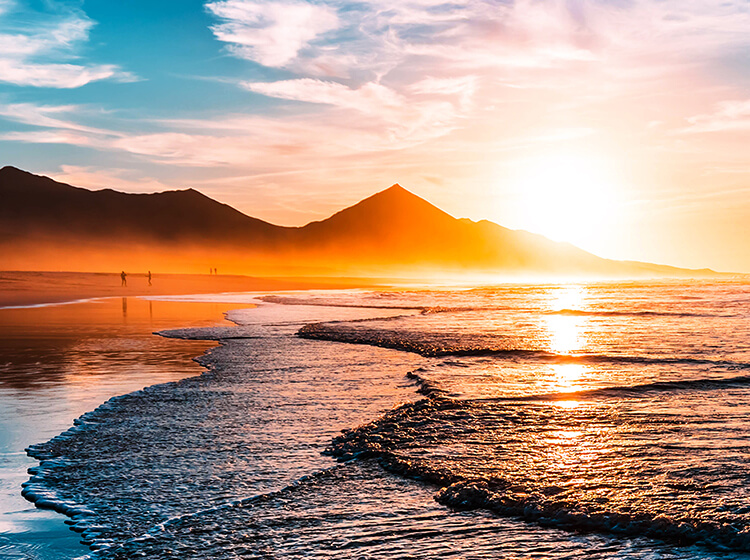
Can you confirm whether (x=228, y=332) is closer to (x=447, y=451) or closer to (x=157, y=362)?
(x=157, y=362)

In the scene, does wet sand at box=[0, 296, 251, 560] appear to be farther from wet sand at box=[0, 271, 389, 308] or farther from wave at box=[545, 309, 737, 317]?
wet sand at box=[0, 271, 389, 308]

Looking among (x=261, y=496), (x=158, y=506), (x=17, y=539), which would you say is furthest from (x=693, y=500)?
(x=17, y=539)

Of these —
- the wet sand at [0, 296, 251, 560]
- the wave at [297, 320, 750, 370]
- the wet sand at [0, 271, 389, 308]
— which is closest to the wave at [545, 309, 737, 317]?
the wave at [297, 320, 750, 370]

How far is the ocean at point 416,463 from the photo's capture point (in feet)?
17.0

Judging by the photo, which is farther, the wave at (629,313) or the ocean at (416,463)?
the wave at (629,313)

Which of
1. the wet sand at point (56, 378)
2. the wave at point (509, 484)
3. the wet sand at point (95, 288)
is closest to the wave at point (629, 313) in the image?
the wet sand at point (56, 378)

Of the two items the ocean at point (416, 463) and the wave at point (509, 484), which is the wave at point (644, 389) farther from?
the wave at point (509, 484)

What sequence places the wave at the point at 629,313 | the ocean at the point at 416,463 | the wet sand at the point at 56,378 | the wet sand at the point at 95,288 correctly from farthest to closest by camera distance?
1. the wet sand at the point at 95,288
2. the wave at the point at 629,313
3. the wet sand at the point at 56,378
4. the ocean at the point at 416,463

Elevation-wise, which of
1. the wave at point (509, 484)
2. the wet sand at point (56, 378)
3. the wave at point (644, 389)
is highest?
the wet sand at point (56, 378)

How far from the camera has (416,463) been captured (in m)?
6.99

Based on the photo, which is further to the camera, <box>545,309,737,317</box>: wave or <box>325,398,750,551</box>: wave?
<box>545,309,737,317</box>: wave

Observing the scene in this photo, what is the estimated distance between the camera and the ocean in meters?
5.17

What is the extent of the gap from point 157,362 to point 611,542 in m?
11.4

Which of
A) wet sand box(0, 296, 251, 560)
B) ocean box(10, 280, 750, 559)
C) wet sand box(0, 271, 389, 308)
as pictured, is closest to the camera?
ocean box(10, 280, 750, 559)
